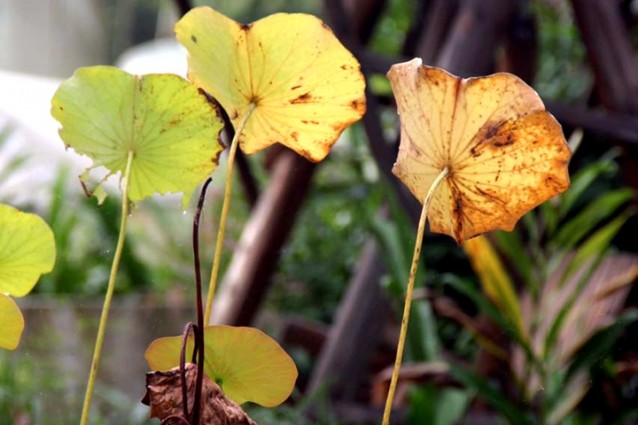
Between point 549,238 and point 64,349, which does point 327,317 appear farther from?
point 549,238

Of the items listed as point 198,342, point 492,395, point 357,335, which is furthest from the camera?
point 357,335

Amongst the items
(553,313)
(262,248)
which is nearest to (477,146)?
(553,313)

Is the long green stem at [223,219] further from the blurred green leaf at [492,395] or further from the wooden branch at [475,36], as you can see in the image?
the wooden branch at [475,36]

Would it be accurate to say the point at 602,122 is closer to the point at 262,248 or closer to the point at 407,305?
the point at 262,248

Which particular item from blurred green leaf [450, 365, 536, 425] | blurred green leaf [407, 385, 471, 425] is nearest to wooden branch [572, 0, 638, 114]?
blurred green leaf [407, 385, 471, 425]

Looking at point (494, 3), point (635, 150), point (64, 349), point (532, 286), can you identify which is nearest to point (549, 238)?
point (532, 286)

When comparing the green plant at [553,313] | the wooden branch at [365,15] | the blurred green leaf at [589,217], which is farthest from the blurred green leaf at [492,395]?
the wooden branch at [365,15]
